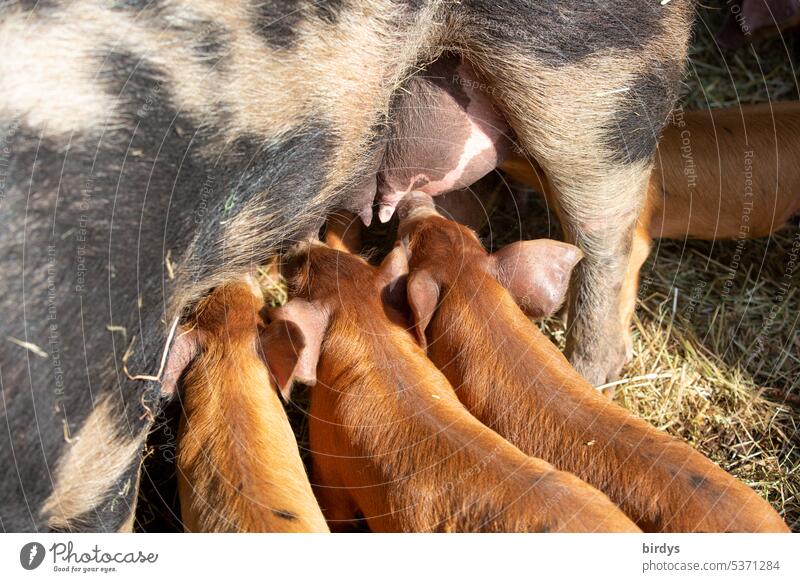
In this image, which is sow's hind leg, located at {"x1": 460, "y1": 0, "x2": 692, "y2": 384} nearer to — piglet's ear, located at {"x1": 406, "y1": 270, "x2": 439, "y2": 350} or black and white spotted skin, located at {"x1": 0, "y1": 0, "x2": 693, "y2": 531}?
black and white spotted skin, located at {"x1": 0, "y1": 0, "x2": 693, "y2": 531}

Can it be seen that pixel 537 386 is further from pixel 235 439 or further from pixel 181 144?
pixel 181 144

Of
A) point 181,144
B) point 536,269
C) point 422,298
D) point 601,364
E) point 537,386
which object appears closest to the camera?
point 181,144

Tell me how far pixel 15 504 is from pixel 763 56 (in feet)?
10.9

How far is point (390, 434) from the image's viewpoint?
2.27 m

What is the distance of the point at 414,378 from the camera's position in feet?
7.78

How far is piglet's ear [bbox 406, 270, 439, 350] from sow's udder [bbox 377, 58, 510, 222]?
17.5 inches

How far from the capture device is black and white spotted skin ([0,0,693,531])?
208cm

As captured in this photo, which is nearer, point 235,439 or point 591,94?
point 235,439

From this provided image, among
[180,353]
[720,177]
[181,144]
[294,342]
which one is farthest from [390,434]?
[720,177]

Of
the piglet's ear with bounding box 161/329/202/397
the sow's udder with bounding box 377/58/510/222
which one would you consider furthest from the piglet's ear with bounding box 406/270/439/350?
the piglet's ear with bounding box 161/329/202/397

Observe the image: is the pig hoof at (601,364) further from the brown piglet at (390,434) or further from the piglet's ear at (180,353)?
the piglet's ear at (180,353)

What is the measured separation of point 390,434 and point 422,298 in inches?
16.0
